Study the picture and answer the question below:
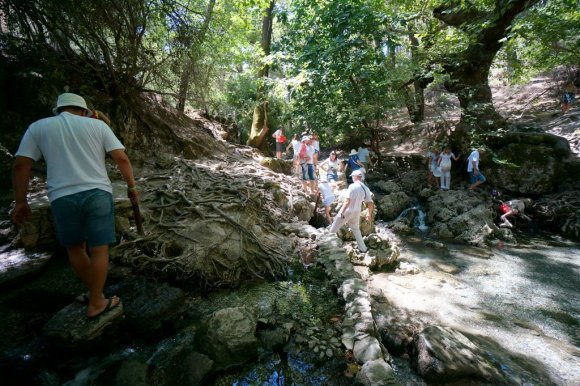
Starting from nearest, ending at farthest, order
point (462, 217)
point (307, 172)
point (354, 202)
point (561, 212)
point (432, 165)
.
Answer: point (354, 202)
point (307, 172)
point (462, 217)
point (561, 212)
point (432, 165)

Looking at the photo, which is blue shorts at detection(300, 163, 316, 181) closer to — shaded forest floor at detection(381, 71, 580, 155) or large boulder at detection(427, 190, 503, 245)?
large boulder at detection(427, 190, 503, 245)

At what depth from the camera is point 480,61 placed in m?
12.5

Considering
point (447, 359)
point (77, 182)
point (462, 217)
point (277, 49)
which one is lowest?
point (447, 359)

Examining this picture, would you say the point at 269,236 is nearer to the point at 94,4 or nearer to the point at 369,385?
the point at 369,385

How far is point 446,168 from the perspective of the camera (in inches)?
460

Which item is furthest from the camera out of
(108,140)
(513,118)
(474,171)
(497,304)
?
(513,118)

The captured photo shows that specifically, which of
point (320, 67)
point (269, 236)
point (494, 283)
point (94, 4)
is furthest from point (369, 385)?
point (320, 67)

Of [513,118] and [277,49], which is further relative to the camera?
[513,118]

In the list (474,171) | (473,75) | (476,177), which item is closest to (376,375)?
(474,171)

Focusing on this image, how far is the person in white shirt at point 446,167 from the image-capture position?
11.7m

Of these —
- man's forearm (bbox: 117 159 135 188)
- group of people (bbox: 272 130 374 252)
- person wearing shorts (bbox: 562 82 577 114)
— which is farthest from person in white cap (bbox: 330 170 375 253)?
person wearing shorts (bbox: 562 82 577 114)

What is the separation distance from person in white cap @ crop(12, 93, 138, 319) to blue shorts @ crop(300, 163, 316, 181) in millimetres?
6828

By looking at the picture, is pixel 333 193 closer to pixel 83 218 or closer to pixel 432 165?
pixel 432 165

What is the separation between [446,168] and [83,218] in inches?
482
